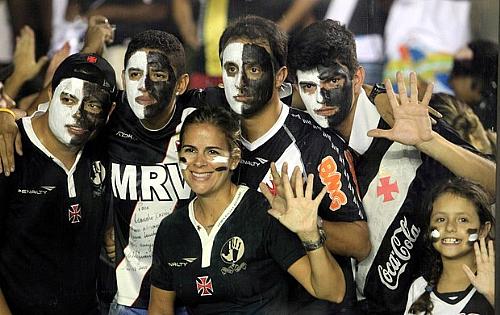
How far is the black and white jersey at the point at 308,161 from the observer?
2477 mm

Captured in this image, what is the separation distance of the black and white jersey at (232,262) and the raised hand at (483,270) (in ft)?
1.65

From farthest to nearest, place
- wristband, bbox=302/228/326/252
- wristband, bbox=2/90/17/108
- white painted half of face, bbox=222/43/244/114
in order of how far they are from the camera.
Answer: wristband, bbox=2/90/17/108 < white painted half of face, bbox=222/43/244/114 < wristband, bbox=302/228/326/252

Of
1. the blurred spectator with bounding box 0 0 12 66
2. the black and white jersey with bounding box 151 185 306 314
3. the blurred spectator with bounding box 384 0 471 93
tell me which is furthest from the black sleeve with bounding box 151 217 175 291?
the blurred spectator with bounding box 384 0 471 93

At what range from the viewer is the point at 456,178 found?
2.50 metres

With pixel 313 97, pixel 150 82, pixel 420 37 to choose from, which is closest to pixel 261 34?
pixel 313 97

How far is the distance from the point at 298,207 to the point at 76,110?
2.14 ft

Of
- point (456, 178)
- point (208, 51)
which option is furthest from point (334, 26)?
point (456, 178)

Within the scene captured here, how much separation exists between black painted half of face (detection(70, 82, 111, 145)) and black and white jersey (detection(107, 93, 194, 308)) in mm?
33

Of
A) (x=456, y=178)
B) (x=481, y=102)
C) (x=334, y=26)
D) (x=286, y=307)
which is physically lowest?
(x=286, y=307)

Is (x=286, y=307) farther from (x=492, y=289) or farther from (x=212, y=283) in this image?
(x=492, y=289)

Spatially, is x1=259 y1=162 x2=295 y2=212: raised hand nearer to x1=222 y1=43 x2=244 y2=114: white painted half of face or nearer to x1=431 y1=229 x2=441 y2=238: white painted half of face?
x1=222 y1=43 x2=244 y2=114: white painted half of face

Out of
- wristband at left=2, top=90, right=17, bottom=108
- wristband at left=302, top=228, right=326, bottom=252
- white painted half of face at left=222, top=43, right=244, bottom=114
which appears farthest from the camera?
wristband at left=2, top=90, right=17, bottom=108

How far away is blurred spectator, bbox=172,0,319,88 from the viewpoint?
2.49m

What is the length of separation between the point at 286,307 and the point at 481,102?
2.50 ft
